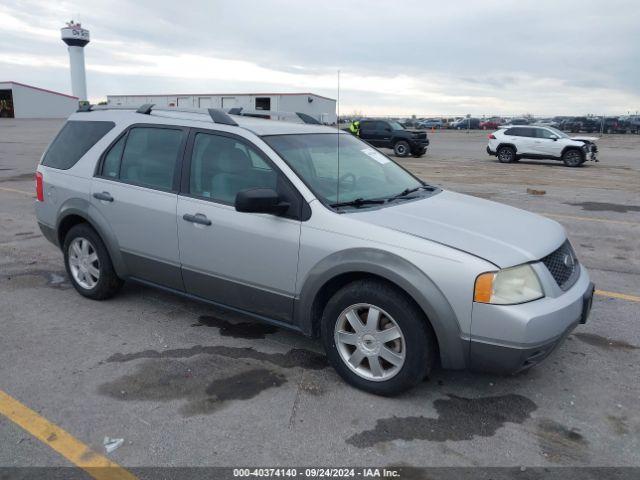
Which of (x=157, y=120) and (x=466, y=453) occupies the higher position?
(x=157, y=120)

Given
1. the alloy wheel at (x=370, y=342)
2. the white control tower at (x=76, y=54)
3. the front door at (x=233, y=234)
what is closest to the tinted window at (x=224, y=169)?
the front door at (x=233, y=234)

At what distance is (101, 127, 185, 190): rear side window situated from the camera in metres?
4.35

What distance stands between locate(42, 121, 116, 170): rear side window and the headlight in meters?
3.51

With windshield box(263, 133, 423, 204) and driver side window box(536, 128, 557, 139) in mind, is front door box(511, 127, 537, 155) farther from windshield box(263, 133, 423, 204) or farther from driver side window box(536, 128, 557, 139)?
Result: windshield box(263, 133, 423, 204)

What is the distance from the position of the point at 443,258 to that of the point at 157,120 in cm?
273

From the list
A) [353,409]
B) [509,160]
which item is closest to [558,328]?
[353,409]

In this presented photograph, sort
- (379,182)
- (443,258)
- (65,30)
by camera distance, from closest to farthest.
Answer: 1. (443,258)
2. (379,182)
3. (65,30)

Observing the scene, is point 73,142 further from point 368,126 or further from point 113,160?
point 368,126

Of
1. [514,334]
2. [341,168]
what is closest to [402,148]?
[341,168]

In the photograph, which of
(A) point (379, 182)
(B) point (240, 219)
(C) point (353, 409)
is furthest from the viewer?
(A) point (379, 182)

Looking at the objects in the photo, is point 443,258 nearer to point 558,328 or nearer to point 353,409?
point 558,328

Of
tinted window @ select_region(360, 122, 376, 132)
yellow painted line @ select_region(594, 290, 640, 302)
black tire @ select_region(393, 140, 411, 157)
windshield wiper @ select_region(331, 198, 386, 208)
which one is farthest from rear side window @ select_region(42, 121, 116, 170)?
tinted window @ select_region(360, 122, 376, 132)

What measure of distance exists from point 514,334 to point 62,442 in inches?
98.4

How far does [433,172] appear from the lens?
1772cm
